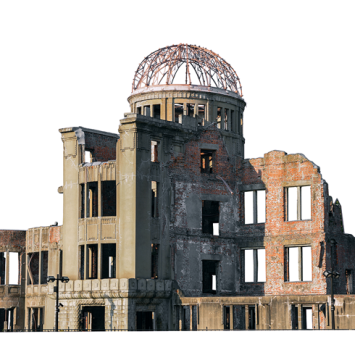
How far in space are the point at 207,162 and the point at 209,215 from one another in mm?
3334

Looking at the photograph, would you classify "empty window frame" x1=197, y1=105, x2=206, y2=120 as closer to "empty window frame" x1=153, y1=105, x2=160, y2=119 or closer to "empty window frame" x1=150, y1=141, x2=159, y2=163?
"empty window frame" x1=153, y1=105, x2=160, y2=119

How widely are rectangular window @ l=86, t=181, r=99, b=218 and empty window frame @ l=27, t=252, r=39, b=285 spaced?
31.7 ft

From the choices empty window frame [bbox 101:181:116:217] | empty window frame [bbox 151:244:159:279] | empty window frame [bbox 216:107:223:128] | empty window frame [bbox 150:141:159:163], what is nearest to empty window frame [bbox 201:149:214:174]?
empty window frame [bbox 216:107:223:128]

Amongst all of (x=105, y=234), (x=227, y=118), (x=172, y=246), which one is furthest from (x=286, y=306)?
(x=227, y=118)

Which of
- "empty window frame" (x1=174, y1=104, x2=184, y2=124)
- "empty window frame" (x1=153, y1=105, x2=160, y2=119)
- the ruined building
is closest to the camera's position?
the ruined building

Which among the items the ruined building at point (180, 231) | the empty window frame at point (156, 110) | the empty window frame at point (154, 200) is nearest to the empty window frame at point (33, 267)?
the ruined building at point (180, 231)

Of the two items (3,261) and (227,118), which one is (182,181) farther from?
(3,261)

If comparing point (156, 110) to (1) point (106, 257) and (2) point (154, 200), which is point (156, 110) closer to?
(2) point (154, 200)

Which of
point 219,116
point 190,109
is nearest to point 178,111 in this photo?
point 190,109

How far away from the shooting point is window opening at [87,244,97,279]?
44.5m

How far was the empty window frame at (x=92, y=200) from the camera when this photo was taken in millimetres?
44969

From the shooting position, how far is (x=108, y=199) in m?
46.4

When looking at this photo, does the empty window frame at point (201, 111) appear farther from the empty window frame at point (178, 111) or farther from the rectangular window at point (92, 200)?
the rectangular window at point (92, 200)

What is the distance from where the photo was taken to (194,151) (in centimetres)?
4744
